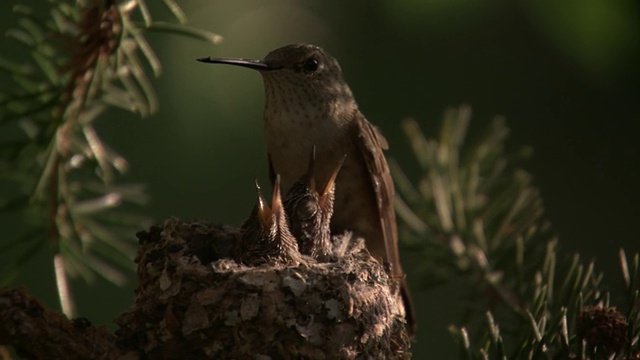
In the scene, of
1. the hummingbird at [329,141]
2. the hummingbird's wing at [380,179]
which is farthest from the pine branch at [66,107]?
the hummingbird's wing at [380,179]

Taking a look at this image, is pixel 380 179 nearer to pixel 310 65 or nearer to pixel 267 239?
pixel 310 65

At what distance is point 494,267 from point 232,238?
91cm

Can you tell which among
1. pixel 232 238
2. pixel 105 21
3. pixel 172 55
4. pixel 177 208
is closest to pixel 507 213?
pixel 232 238

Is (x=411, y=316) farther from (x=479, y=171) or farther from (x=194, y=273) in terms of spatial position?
(x=194, y=273)

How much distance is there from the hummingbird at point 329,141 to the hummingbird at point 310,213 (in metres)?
0.21

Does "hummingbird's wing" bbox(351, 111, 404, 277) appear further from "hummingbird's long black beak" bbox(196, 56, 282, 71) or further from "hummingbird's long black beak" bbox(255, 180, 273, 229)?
"hummingbird's long black beak" bbox(255, 180, 273, 229)

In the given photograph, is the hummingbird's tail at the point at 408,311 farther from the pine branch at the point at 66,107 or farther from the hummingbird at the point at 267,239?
the pine branch at the point at 66,107

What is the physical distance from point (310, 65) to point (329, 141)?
1.17ft

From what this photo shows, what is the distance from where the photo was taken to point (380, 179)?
414cm

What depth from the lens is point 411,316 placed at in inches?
155

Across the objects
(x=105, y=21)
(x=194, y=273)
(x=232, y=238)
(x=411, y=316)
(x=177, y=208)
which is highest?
(x=105, y=21)

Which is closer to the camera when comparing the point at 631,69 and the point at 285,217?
the point at 631,69

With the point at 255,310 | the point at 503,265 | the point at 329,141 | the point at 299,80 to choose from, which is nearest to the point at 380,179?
the point at 329,141

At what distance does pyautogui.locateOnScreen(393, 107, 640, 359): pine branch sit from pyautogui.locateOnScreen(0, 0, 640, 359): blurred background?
1.88ft
